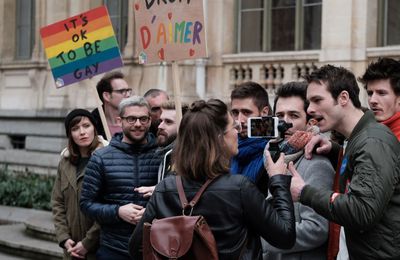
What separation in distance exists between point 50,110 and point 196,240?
1331 cm

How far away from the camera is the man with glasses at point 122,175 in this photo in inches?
219

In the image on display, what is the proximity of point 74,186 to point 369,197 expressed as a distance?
10.2 ft

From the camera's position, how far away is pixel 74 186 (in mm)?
6125

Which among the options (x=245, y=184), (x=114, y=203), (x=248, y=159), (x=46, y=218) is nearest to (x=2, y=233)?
(x=46, y=218)

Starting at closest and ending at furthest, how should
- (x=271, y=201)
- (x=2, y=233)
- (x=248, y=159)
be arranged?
(x=271, y=201) < (x=248, y=159) < (x=2, y=233)

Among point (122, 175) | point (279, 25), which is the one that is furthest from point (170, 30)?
point (279, 25)

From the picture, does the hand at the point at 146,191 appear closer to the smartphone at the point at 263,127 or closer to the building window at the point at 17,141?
the smartphone at the point at 263,127

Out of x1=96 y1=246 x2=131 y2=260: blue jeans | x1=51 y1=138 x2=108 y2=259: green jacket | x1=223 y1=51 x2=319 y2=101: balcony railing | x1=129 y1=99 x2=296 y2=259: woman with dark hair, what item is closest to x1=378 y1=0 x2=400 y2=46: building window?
x1=223 y1=51 x2=319 y2=101: balcony railing

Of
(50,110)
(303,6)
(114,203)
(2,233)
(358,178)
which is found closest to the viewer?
(358,178)

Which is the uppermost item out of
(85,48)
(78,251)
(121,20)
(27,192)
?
(121,20)

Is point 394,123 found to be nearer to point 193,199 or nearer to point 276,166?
point 276,166

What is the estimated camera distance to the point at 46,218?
1117 cm

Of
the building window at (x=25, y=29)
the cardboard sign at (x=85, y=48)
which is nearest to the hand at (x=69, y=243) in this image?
the cardboard sign at (x=85, y=48)

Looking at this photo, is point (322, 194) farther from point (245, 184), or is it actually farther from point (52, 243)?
point (52, 243)
